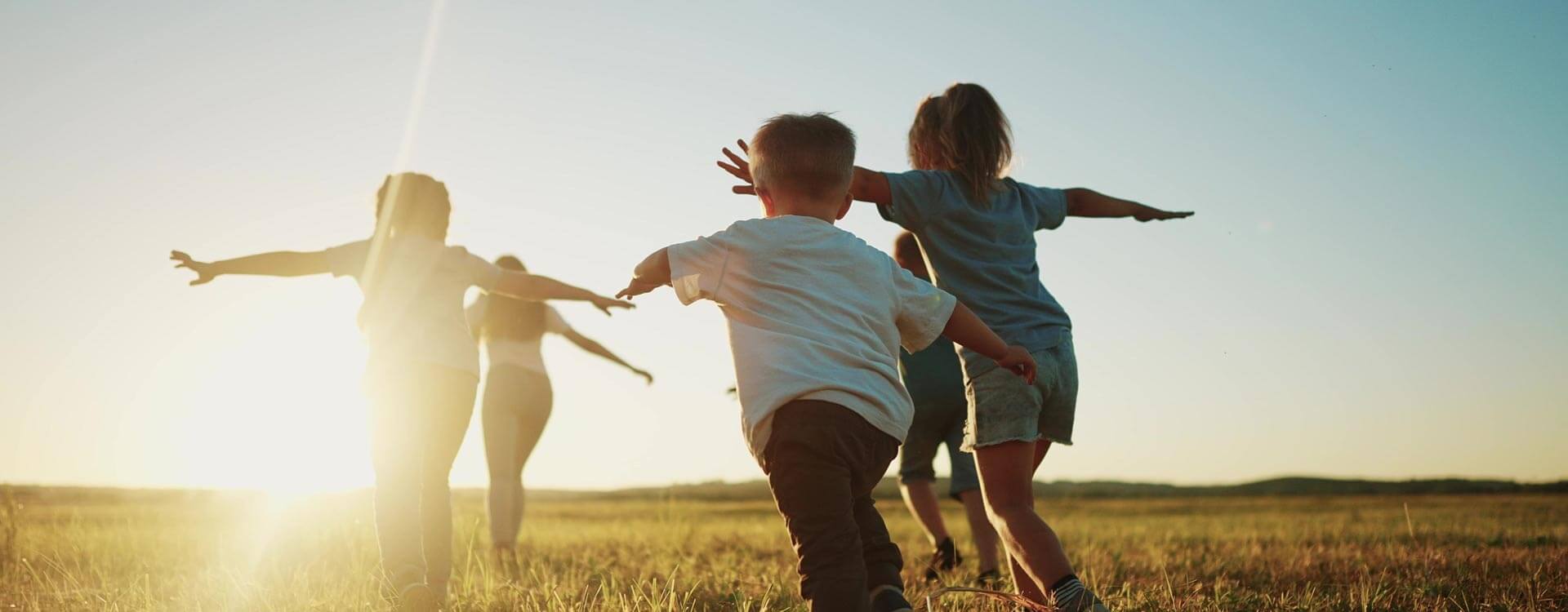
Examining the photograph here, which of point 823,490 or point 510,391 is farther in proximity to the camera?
point 510,391

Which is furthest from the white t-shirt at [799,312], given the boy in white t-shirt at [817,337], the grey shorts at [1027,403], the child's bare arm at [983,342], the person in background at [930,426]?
the person in background at [930,426]

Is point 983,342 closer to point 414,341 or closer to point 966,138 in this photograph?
point 966,138

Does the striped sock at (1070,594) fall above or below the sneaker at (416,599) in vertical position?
above

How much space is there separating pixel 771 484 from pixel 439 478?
7.54 feet

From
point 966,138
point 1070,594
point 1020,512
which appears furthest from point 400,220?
point 1070,594

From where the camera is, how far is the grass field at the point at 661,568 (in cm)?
440

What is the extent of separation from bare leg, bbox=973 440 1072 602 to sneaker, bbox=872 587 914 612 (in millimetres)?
774

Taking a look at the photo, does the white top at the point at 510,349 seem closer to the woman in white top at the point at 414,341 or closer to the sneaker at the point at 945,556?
the woman in white top at the point at 414,341

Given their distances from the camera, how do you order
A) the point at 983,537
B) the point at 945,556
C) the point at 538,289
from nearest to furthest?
1. the point at 538,289
2. the point at 983,537
3. the point at 945,556

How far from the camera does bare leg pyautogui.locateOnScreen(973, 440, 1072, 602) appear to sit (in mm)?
3701

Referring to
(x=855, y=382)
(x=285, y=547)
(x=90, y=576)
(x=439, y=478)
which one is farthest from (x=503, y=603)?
(x=285, y=547)

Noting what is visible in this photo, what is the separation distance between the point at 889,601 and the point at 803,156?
135cm

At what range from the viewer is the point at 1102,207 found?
4.70 meters

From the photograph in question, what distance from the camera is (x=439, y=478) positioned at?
4719mm
